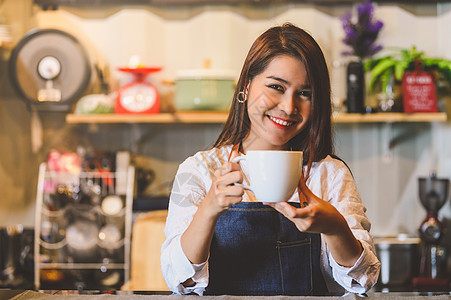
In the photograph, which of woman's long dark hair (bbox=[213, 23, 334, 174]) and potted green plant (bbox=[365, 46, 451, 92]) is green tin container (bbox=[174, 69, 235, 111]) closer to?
potted green plant (bbox=[365, 46, 451, 92])

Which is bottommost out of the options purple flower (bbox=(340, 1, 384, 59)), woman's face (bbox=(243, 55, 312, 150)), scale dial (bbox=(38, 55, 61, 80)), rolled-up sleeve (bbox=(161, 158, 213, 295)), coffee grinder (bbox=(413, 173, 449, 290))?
coffee grinder (bbox=(413, 173, 449, 290))

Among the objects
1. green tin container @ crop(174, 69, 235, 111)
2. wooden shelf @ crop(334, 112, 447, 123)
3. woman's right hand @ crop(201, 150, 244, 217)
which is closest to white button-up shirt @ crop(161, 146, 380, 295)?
woman's right hand @ crop(201, 150, 244, 217)

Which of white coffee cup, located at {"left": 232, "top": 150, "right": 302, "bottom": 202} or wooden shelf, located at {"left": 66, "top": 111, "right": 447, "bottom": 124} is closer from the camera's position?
white coffee cup, located at {"left": 232, "top": 150, "right": 302, "bottom": 202}

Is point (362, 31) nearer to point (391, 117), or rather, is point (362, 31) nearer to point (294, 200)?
point (391, 117)

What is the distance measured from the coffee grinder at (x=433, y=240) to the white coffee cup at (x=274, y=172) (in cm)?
187

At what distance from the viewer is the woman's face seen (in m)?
1.03

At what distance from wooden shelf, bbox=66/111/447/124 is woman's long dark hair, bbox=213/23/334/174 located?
1.32 meters

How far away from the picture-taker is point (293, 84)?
1052 mm

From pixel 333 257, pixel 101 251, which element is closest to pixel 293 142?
pixel 333 257

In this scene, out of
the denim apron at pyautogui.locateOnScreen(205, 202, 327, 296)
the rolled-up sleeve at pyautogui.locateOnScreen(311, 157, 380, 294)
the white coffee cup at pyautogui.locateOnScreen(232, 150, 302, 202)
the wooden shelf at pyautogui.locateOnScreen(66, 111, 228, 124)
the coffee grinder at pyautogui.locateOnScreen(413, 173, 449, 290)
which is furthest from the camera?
the wooden shelf at pyautogui.locateOnScreen(66, 111, 228, 124)

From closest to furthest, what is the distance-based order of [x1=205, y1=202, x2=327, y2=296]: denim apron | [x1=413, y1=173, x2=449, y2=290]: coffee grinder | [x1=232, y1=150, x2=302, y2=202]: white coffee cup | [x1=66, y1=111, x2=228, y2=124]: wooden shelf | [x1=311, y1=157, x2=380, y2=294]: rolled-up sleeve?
[x1=232, y1=150, x2=302, y2=202]: white coffee cup → [x1=311, y1=157, x2=380, y2=294]: rolled-up sleeve → [x1=205, y1=202, x2=327, y2=296]: denim apron → [x1=413, y1=173, x2=449, y2=290]: coffee grinder → [x1=66, y1=111, x2=228, y2=124]: wooden shelf

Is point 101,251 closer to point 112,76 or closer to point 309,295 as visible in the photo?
point 112,76

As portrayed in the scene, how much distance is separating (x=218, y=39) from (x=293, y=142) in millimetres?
1675

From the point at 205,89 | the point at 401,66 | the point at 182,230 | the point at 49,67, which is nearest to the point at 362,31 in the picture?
the point at 401,66
